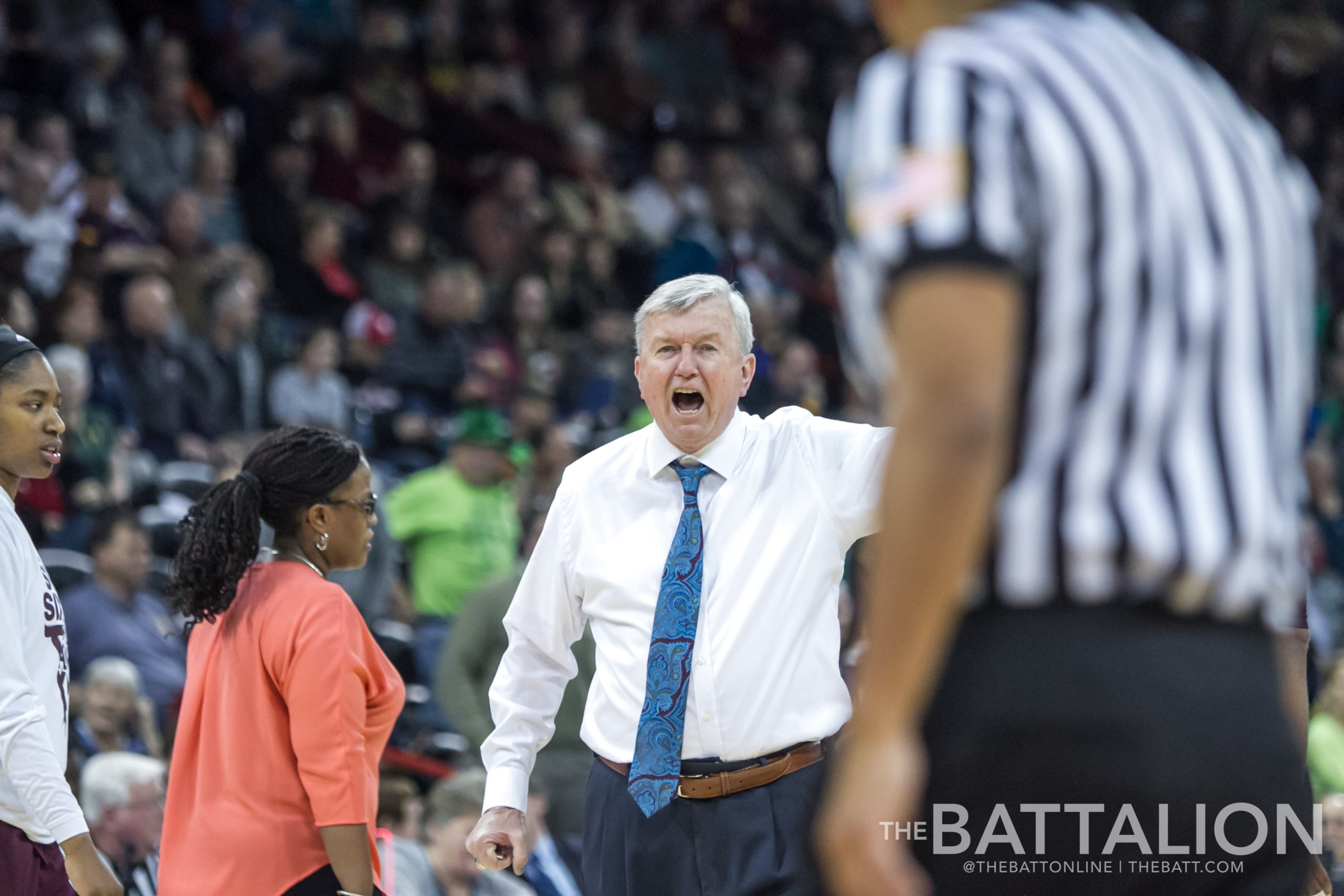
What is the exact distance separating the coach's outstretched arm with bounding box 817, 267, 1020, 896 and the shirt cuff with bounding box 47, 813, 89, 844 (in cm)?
259

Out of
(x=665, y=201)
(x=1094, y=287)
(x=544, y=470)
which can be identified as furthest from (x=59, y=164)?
(x=1094, y=287)

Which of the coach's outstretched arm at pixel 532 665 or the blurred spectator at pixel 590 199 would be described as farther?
the blurred spectator at pixel 590 199

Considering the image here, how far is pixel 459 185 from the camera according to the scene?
1332 centimetres

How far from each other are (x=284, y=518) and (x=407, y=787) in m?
2.76

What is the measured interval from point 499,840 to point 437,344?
299 inches

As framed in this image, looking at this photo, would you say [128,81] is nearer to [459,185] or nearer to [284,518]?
[459,185]

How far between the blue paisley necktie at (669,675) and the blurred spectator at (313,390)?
6.15m

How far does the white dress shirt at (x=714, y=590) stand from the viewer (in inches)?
143

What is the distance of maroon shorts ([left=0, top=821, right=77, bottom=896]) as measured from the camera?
12.2 feet

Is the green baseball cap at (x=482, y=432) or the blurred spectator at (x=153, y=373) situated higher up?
the blurred spectator at (x=153, y=373)

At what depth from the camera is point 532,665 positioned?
13.1 feet

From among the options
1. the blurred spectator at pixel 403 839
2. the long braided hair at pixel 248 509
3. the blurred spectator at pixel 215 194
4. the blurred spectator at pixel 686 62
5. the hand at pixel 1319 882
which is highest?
Answer: the blurred spectator at pixel 686 62

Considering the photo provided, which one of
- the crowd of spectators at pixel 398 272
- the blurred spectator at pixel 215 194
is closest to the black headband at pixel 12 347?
the crowd of spectators at pixel 398 272

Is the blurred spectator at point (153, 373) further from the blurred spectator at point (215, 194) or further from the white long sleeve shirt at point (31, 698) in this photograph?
the white long sleeve shirt at point (31, 698)
